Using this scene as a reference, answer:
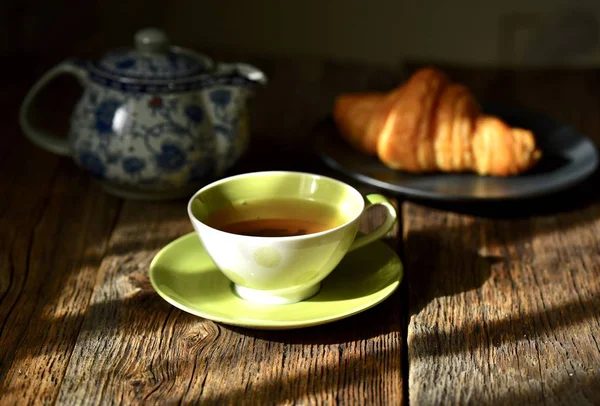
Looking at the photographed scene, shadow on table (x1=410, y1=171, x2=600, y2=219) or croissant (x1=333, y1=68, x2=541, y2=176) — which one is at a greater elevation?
croissant (x1=333, y1=68, x2=541, y2=176)

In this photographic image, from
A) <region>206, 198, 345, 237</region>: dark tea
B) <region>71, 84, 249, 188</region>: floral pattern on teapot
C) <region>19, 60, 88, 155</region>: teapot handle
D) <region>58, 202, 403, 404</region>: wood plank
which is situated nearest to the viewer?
<region>58, 202, 403, 404</region>: wood plank

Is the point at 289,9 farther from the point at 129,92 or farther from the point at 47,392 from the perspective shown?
the point at 47,392

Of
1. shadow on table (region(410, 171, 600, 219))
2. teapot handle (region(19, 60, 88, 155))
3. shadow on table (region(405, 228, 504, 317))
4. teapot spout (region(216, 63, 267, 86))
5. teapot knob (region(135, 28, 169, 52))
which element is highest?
teapot knob (region(135, 28, 169, 52))

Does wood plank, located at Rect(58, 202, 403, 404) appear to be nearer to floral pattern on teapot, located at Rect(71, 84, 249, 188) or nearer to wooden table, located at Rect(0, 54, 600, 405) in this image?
wooden table, located at Rect(0, 54, 600, 405)

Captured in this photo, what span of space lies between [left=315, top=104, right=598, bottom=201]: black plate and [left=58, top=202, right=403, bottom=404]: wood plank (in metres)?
0.28

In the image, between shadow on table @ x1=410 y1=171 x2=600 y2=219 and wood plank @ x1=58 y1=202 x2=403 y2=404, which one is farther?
shadow on table @ x1=410 y1=171 x2=600 y2=219

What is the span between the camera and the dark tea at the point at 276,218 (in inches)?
33.1

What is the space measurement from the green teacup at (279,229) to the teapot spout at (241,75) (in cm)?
26

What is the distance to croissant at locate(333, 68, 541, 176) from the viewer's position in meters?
1.15

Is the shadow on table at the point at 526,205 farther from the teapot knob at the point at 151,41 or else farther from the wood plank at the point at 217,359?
the teapot knob at the point at 151,41

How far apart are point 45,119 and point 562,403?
1069mm

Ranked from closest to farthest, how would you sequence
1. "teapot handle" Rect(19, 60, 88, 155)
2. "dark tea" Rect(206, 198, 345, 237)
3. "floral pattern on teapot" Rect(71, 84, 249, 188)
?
"dark tea" Rect(206, 198, 345, 237)
"floral pattern on teapot" Rect(71, 84, 249, 188)
"teapot handle" Rect(19, 60, 88, 155)

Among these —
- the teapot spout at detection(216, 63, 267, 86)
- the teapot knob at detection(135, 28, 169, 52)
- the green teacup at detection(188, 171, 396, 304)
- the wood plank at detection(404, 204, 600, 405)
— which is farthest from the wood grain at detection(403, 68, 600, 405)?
the teapot knob at detection(135, 28, 169, 52)

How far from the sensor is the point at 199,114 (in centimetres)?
110
